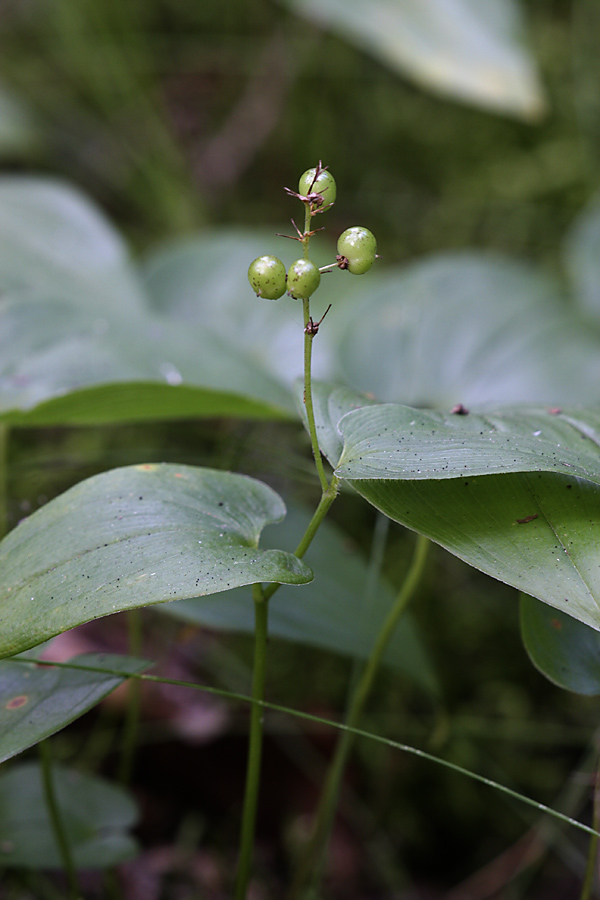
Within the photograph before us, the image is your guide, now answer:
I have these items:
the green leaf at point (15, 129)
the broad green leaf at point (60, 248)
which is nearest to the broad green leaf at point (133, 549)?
the broad green leaf at point (60, 248)

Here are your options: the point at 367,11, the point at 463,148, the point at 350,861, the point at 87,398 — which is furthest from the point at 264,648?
the point at 463,148

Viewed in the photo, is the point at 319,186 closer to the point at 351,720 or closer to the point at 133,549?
the point at 133,549

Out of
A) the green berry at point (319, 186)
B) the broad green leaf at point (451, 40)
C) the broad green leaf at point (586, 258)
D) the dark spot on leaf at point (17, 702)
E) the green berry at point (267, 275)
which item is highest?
the broad green leaf at point (451, 40)

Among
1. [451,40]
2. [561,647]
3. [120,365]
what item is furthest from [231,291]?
[561,647]

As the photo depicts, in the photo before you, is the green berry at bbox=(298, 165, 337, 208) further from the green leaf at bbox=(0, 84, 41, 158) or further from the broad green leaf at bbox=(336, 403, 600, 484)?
the green leaf at bbox=(0, 84, 41, 158)

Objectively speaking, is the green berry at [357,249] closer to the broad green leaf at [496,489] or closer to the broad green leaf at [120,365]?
the broad green leaf at [496,489]

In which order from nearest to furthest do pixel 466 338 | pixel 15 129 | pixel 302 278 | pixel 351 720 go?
pixel 302 278 → pixel 351 720 → pixel 466 338 → pixel 15 129
